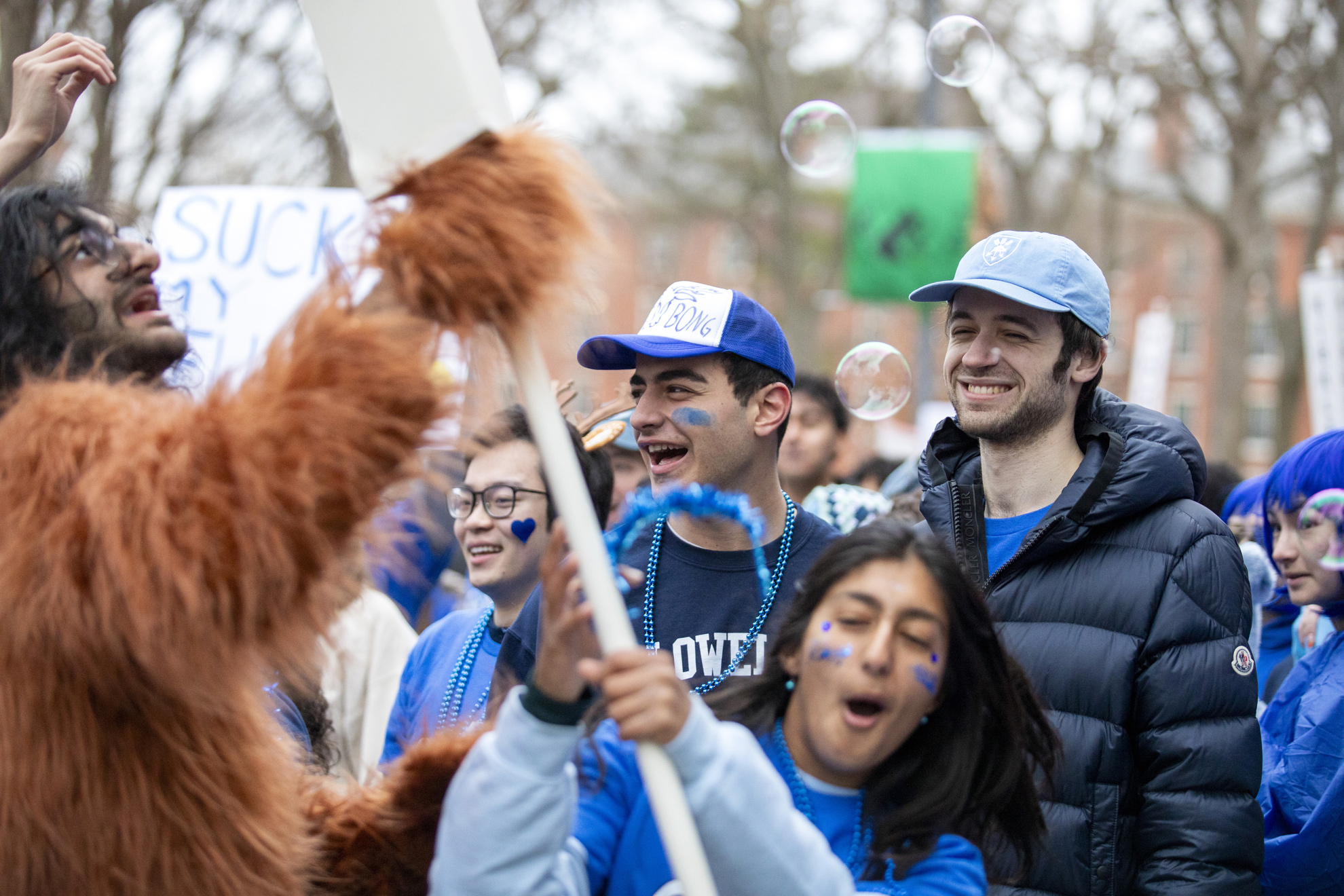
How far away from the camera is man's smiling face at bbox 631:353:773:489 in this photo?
9.37 feet

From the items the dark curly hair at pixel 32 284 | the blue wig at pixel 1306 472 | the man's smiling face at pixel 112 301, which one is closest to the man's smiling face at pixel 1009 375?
the blue wig at pixel 1306 472

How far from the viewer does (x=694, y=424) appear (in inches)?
112

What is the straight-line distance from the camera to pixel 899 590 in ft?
6.15

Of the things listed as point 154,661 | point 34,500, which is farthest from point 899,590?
point 34,500

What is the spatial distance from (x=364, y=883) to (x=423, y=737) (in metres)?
0.22

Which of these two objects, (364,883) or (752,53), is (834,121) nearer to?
(364,883)

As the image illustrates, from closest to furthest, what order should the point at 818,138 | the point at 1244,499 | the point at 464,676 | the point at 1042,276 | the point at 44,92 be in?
1. the point at 44,92
2. the point at 1042,276
3. the point at 464,676
4. the point at 1244,499
5. the point at 818,138

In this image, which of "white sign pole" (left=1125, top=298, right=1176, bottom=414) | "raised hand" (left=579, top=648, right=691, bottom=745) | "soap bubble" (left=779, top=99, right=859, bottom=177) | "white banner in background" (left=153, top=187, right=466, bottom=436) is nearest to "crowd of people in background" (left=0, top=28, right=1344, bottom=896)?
"raised hand" (left=579, top=648, right=691, bottom=745)

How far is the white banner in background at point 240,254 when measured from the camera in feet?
15.3

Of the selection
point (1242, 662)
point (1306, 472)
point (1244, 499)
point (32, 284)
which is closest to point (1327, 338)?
point (1244, 499)

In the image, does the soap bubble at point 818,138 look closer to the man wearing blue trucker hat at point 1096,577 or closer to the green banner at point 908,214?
the man wearing blue trucker hat at point 1096,577

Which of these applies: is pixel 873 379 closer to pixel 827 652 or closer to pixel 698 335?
pixel 698 335

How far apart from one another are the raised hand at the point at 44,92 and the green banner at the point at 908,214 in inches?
284

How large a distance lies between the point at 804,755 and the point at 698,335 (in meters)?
1.22
